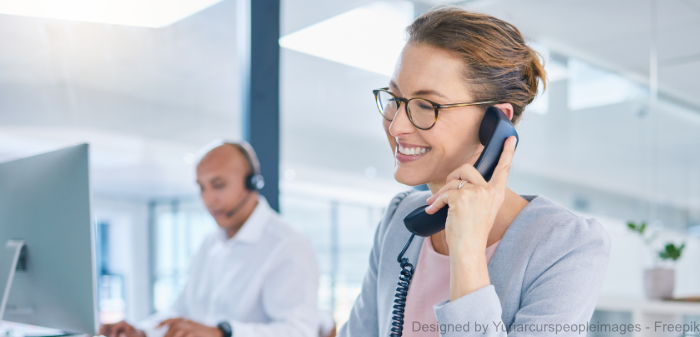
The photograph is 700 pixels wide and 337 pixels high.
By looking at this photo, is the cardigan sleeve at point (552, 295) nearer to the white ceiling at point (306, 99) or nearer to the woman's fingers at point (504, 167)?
the woman's fingers at point (504, 167)

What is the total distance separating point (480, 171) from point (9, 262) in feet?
3.54

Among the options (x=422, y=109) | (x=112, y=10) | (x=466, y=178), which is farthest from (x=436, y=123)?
(x=112, y=10)

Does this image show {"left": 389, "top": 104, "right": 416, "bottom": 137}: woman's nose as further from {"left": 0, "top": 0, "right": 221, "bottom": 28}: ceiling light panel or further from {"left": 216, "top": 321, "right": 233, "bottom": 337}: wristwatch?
{"left": 0, "top": 0, "right": 221, "bottom": 28}: ceiling light panel

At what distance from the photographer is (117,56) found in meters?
2.46

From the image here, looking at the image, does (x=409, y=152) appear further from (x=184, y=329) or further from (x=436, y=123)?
(x=184, y=329)

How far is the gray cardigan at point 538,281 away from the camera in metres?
0.85

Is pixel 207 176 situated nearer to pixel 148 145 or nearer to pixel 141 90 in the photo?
pixel 141 90

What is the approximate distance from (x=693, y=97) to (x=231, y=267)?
9.10ft

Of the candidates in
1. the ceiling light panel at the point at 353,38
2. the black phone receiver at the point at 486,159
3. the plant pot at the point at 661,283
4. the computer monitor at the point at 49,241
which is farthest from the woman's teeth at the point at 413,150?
the plant pot at the point at 661,283

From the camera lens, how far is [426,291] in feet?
3.60

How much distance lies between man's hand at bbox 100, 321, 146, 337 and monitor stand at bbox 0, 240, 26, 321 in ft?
1.05

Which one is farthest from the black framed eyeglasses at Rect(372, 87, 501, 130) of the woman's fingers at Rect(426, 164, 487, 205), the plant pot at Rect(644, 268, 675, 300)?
the plant pot at Rect(644, 268, 675, 300)

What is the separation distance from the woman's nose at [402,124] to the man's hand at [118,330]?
3.53 ft

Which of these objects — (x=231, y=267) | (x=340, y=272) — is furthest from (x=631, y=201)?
(x=340, y=272)
